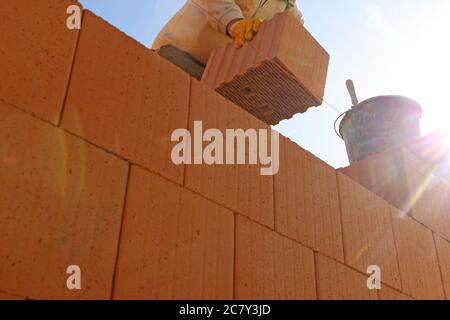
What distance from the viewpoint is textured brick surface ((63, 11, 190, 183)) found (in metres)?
2.51

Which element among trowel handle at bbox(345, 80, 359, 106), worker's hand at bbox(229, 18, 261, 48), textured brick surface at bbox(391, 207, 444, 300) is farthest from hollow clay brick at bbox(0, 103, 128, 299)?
trowel handle at bbox(345, 80, 359, 106)

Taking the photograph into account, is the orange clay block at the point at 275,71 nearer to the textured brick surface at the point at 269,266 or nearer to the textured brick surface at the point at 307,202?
the textured brick surface at the point at 307,202

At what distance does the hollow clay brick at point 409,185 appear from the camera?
15.7 ft

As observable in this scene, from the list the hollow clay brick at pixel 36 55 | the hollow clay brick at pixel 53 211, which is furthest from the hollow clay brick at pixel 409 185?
the hollow clay brick at pixel 36 55

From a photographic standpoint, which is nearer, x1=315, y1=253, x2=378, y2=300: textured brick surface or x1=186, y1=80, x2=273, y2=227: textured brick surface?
x1=186, y1=80, x2=273, y2=227: textured brick surface

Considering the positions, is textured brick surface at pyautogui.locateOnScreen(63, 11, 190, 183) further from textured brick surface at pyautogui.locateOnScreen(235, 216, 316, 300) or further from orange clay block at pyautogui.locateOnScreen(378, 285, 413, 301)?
orange clay block at pyautogui.locateOnScreen(378, 285, 413, 301)

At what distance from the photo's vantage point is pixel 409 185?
4.83m

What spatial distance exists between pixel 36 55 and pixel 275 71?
1773 mm

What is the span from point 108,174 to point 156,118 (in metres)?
0.50

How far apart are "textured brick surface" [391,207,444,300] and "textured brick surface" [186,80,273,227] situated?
5.10ft

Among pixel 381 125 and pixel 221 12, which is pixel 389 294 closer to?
pixel 221 12

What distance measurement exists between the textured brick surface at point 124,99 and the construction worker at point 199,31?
4.33 ft
